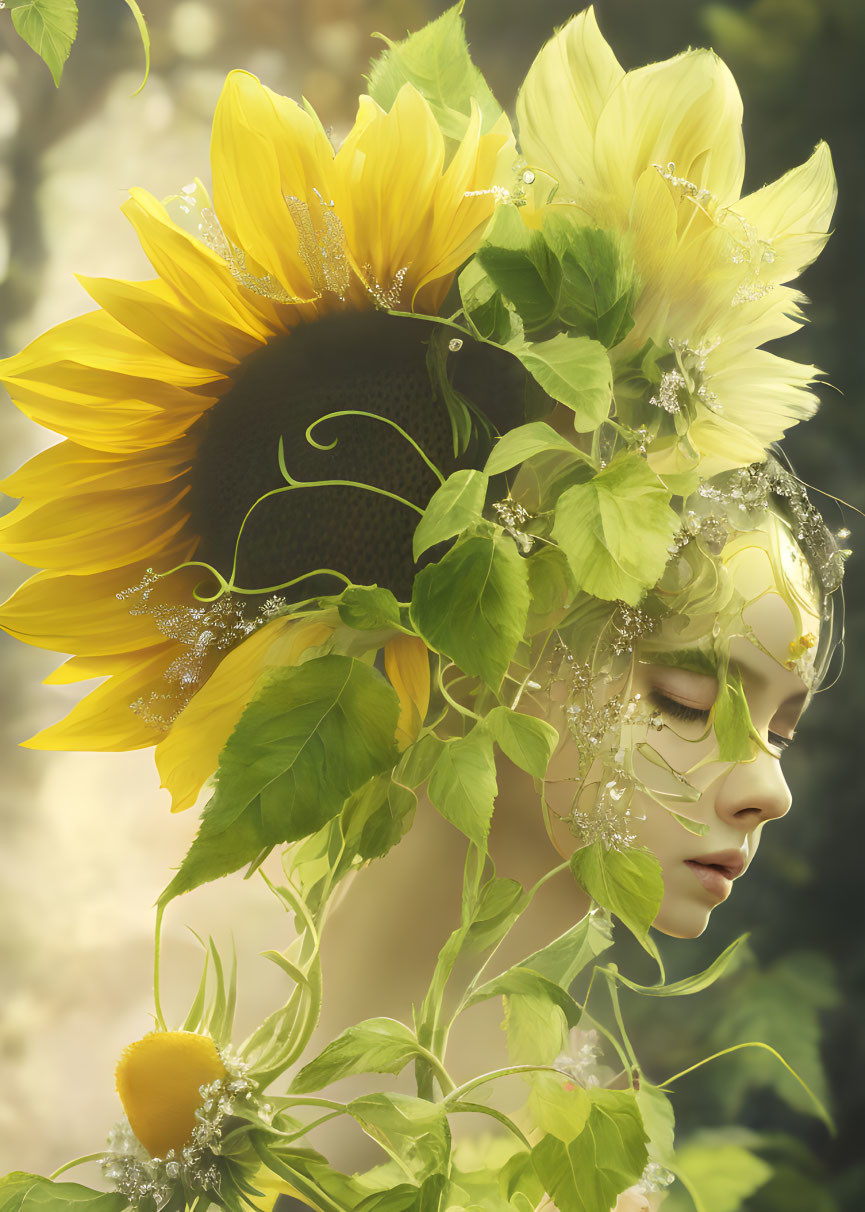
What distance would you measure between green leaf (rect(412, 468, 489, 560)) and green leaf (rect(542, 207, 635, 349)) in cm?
8

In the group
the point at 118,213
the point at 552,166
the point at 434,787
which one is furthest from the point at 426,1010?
the point at 118,213

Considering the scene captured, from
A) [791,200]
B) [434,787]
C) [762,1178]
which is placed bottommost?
[762,1178]

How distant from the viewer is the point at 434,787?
43 cm

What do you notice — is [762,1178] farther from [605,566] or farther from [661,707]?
[605,566]

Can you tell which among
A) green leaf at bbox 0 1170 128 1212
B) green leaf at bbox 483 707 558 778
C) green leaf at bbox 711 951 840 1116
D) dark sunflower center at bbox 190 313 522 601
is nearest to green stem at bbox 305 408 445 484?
dark sunflower center at bbox 190 313 522 601

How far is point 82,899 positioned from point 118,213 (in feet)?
1.35

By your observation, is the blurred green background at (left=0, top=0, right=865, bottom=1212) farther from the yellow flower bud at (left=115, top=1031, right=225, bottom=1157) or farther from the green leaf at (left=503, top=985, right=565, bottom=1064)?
the green leaf at (left=503, top=985, right=565, bottom=1064)

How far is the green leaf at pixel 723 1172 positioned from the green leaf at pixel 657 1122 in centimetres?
35

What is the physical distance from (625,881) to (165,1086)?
0.22m

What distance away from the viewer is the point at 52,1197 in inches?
18.7

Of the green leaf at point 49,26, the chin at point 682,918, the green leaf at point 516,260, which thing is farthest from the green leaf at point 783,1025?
the green leaf at point 49,26

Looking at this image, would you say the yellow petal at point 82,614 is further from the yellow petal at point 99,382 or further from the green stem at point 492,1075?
the green stem at point 492,1075

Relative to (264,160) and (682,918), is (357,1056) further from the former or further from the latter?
(264,160)

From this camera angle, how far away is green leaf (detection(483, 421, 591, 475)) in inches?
16.0
